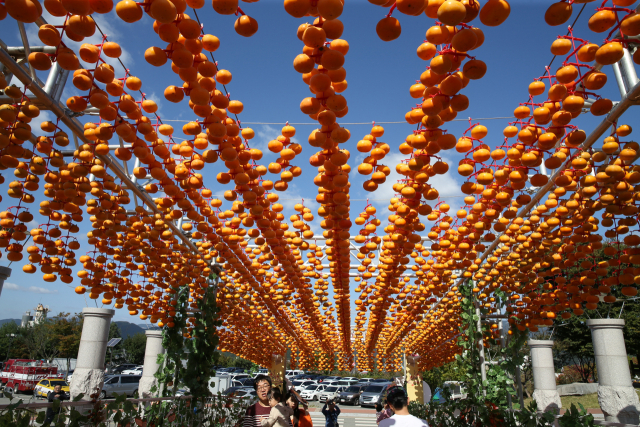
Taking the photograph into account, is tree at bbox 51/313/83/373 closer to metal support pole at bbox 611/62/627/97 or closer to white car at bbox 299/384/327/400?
white car at bbox 299/384/327/400

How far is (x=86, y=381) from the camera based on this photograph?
10094 mm

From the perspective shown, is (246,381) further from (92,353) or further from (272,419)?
(272,419)

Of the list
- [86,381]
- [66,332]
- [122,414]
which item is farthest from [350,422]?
[66,332]

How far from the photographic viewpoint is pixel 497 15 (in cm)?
208

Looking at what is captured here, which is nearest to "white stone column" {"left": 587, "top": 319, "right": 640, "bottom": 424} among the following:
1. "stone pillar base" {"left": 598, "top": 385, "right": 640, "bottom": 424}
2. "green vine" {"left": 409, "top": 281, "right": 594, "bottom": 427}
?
"stone pillar base" {"left": 598, "top": 385, "right": 640, "bottom": 424}

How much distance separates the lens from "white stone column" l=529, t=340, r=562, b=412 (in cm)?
1259

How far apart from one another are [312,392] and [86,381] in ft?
63.4

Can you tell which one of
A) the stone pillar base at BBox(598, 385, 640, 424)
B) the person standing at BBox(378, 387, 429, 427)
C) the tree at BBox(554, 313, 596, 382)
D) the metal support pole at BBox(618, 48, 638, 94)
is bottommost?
the stone pillar base at BBox(598, 385, 640, 424)

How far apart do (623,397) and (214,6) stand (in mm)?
11644

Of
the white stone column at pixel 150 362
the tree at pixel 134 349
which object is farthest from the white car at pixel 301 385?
the tree at pixel 134 349

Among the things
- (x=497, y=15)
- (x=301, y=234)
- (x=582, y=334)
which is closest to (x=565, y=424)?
(x=301, y=234)

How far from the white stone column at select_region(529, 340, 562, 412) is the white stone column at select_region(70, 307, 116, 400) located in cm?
1335

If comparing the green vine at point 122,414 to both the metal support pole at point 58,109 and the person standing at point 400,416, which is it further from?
the person standing at point 400,416

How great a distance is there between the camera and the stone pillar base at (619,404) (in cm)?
843
